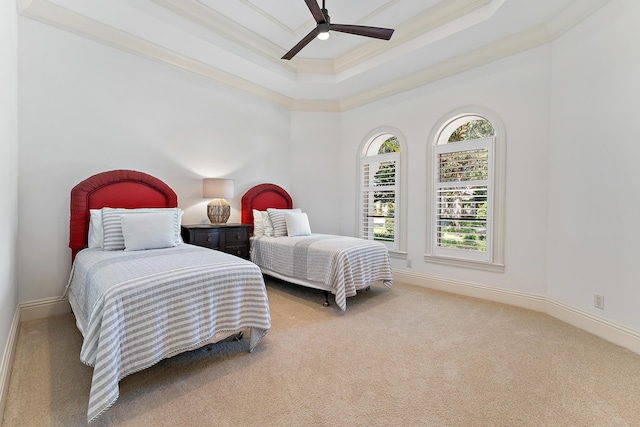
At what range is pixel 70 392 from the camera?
5.57ft

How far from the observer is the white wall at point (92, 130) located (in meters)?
2.78

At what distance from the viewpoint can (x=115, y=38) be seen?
321 centimetres

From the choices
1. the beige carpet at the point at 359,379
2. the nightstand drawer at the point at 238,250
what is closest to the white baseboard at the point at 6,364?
the beige carpet at the point at 359,379

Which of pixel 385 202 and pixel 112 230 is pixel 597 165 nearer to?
pixel 385 202

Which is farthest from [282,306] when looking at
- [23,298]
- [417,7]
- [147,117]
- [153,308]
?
[417,7]

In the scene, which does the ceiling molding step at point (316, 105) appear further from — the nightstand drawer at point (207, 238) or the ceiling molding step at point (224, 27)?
the nightstand drawer at point (207, 238)

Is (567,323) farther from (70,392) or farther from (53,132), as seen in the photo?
(53,132)

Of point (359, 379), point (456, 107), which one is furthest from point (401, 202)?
point (359, 379)

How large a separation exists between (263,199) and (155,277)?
3.01m

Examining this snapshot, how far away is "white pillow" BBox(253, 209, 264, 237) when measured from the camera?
14.1 ft

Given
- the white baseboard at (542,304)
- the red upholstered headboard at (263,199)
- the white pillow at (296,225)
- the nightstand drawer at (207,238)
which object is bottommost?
the white baseboard at (542,304)

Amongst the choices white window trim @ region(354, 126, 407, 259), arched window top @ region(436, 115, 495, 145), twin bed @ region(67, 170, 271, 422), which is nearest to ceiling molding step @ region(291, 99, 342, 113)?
white window trim @ region(354, 126, 407, 259)

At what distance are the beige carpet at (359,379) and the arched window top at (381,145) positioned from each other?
3.09 meters

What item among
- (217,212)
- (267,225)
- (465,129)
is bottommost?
(267,225)
